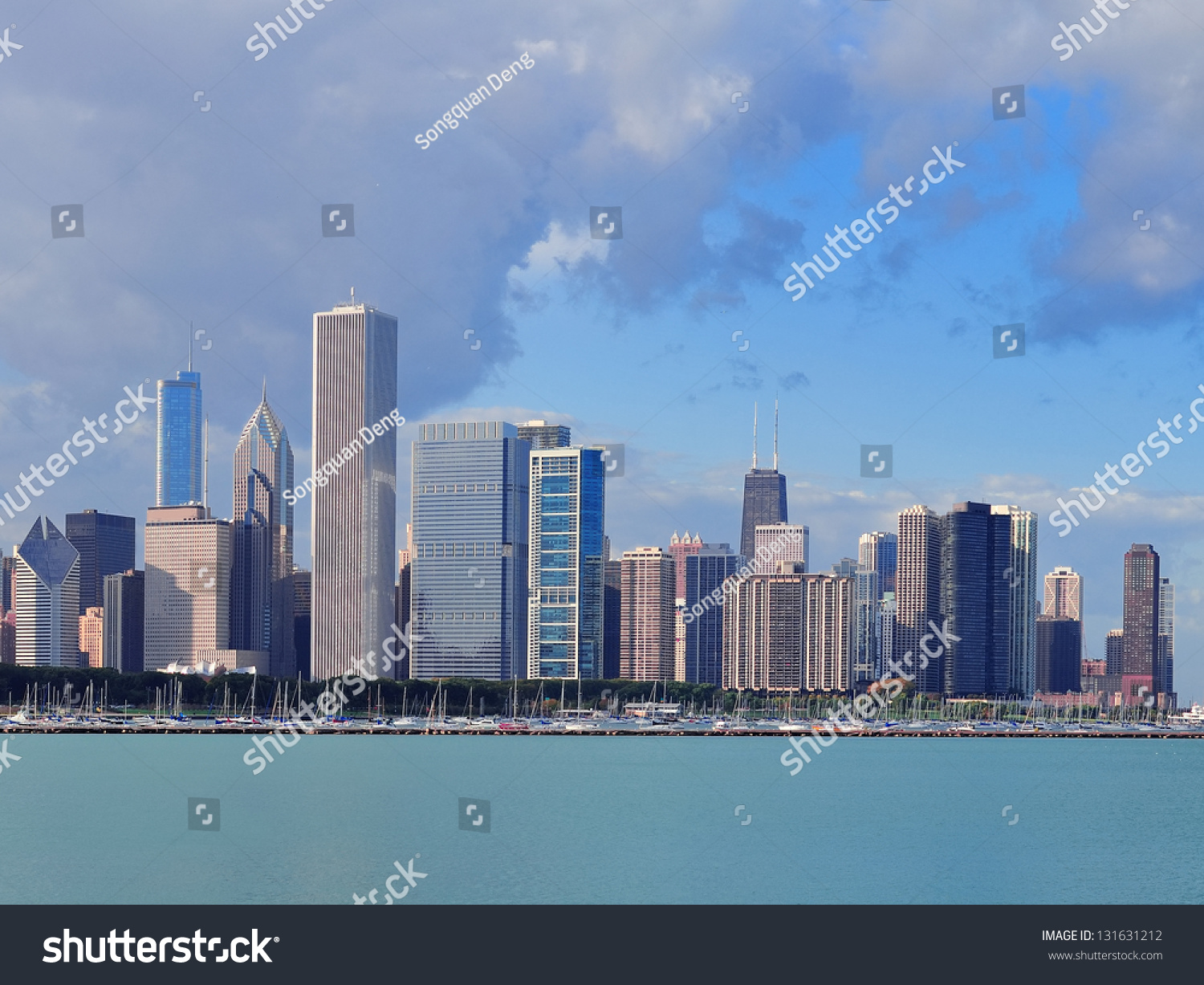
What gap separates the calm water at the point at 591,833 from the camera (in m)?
60.7

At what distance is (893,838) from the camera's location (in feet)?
264

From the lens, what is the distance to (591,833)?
79.8 m

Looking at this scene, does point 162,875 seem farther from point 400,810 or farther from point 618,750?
point 618,750

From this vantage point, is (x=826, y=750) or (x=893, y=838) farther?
(x=826, y=750)

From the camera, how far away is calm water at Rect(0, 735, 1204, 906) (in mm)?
60656
